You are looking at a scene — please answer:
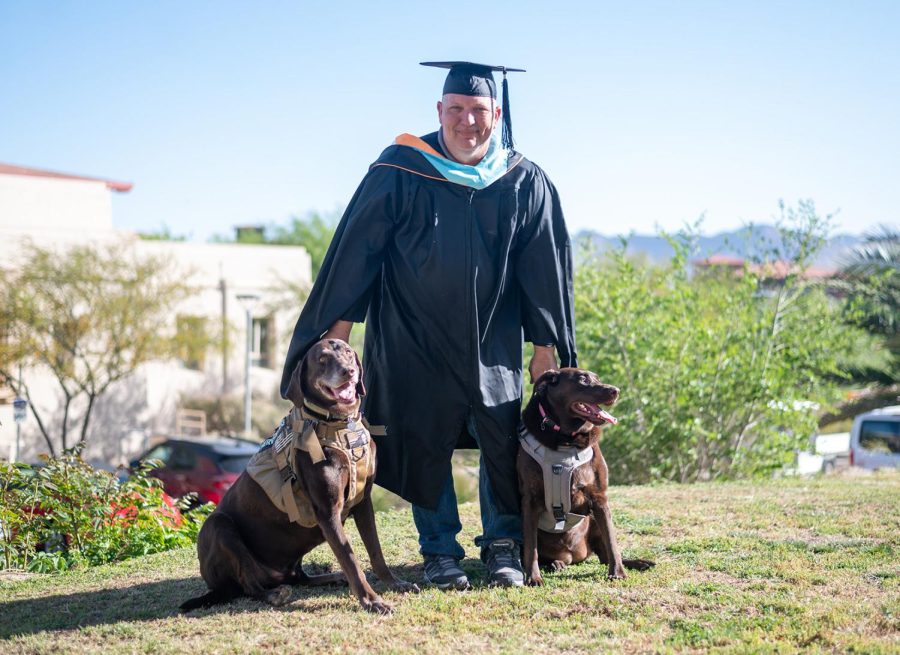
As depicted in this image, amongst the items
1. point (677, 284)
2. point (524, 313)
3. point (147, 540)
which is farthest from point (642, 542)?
point (677, 284)

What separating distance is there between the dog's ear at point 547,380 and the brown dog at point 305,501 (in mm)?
810

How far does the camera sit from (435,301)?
14.5 feet

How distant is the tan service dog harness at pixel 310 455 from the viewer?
3.94m

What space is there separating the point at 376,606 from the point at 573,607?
792mm

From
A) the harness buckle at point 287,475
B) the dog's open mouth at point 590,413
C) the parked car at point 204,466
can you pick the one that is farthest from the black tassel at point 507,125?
the parked car at point 204,466

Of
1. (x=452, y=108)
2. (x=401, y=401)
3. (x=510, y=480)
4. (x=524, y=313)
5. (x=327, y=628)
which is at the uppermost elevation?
(x=452, y=108)

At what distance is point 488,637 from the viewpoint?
354 centimetres

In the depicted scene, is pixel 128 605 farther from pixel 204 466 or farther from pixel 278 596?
pixel 204 466

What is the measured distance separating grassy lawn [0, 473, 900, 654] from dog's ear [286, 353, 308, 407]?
2.83 ft

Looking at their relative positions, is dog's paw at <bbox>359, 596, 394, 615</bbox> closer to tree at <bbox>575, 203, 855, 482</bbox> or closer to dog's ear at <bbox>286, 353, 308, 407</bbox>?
dog's ear at <bbox>286, 353, 308, 407</bbox>

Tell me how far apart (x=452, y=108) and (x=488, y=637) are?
2.37 metres

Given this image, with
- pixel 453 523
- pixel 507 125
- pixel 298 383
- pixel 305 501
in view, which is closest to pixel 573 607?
pixel 453 523

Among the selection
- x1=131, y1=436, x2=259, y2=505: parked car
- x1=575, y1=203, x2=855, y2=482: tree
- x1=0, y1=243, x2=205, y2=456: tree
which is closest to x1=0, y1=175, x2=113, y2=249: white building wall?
x1=0, y1=243, x2=205, y2=456: tree

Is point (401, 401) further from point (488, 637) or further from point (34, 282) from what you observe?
point (34, 282)
